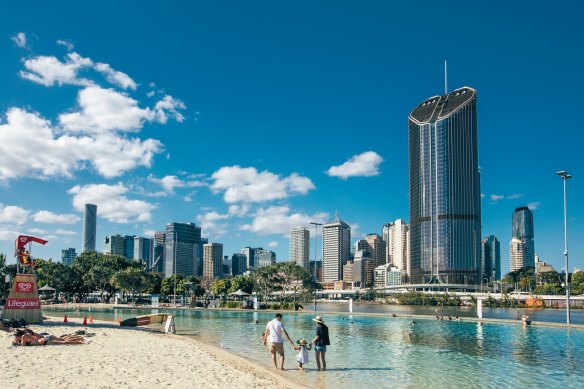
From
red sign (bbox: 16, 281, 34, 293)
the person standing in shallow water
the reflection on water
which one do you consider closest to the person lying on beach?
red sign (bbox: 16, 281, 34, 293)

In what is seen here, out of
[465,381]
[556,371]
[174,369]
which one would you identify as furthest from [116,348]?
[556,371]

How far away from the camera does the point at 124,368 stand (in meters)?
18.4

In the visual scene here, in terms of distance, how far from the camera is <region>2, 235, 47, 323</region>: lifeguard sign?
112 feet

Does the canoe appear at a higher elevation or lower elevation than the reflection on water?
higher

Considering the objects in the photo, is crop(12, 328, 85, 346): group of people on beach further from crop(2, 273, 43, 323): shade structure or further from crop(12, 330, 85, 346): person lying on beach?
crop(2, 273, 43, 323): shade structure

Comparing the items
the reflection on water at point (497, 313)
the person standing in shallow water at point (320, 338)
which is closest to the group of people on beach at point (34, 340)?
the person standing in shallow water at point (320, 338)

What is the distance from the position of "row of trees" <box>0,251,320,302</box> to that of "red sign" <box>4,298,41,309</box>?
6241cm

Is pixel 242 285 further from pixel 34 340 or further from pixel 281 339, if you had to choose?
pixel 281 339

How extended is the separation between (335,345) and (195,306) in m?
61.2

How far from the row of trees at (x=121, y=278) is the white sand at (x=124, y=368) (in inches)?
2949

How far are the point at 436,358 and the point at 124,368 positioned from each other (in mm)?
15447

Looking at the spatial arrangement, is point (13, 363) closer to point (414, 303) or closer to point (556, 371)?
point (556, 371)

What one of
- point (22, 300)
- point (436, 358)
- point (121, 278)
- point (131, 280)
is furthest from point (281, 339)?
point (131, 280)

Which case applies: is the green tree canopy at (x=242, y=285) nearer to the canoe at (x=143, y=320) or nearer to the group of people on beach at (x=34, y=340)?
the canoe at (x=143, y=320)
